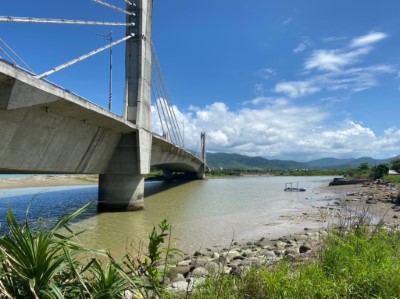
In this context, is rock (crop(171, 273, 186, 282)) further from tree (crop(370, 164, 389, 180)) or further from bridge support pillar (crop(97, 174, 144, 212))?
tree (crop(370, 164, 389, 180))

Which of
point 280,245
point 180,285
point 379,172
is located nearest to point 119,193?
point 280,245

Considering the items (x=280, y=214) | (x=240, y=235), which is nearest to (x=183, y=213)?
(x=280, y=214)

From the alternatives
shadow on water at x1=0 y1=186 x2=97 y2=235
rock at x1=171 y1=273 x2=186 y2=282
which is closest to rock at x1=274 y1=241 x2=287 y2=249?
rock at x1=171 y1=273 x2=186 y2=282

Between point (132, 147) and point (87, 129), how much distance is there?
16.3 feet

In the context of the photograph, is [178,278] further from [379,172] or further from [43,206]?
[379,172]

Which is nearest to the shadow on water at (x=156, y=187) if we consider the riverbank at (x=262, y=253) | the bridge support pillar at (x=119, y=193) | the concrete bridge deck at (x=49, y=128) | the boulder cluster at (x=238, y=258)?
the bridge support pillar at (x=119, y=193)

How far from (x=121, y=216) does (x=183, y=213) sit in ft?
13.1

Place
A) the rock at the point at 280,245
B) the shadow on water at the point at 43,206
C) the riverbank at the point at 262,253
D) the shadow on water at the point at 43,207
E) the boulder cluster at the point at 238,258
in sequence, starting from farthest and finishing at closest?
the shadow on water at the point at 43,207 → the rock at the point at 280,245 → the riverbank at the point at 262,253 → the boulder cluster at the point at 238,258 → the shadow on water at the point at 43,206

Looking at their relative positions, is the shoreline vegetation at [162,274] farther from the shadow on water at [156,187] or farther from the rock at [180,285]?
the shadow on water at [156,187]

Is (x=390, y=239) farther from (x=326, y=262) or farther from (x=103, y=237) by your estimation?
(x=103, y=237)

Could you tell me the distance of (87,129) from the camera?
58.6 ft

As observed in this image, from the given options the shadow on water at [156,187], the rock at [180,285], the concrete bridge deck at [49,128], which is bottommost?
the shadow on water at [156,187]

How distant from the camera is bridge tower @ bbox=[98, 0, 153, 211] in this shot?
2244 cm

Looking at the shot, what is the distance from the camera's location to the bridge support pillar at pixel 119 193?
73.8ft
